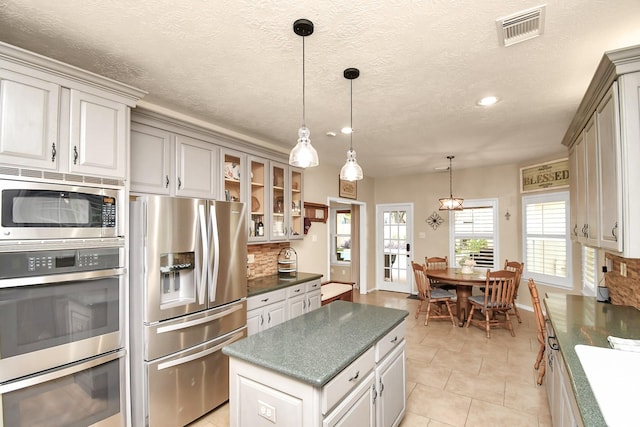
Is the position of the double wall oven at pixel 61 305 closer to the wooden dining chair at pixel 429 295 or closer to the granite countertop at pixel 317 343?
the granite countertop at pixel 317 343

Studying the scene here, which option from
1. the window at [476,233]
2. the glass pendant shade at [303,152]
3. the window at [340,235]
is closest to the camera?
the glass pendant shade at [303,152]

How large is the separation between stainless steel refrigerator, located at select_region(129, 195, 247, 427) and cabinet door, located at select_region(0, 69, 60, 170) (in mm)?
588

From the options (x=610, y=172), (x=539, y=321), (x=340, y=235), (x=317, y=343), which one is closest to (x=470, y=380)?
(x=539, y=321)

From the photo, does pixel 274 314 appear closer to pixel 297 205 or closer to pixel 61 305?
pixel 297 205

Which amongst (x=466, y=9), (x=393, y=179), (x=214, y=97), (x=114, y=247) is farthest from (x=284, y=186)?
(x=393, y=179)

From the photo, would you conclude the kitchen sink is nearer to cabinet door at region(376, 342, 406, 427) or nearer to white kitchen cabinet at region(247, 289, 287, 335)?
cabinet door at region(376, 342, 406, 427)

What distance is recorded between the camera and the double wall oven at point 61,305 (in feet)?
5.22

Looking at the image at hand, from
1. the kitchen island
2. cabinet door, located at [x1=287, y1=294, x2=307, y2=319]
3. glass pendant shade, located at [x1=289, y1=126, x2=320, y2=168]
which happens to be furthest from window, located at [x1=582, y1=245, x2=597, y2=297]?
glass pendant shade, located at [x1=289, y1=126, x2=320, y2=168]

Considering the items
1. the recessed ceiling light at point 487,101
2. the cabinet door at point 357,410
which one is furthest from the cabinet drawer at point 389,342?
the recessed ceiling light at point 487,101

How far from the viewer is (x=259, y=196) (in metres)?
3.64

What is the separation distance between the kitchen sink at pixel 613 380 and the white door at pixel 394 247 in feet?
16.5

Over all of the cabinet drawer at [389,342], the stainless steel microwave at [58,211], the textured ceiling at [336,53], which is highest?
the textured ceiling at [336,53]

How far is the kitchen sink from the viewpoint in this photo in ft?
3.82

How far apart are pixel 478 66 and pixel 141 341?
3047 millimetres
